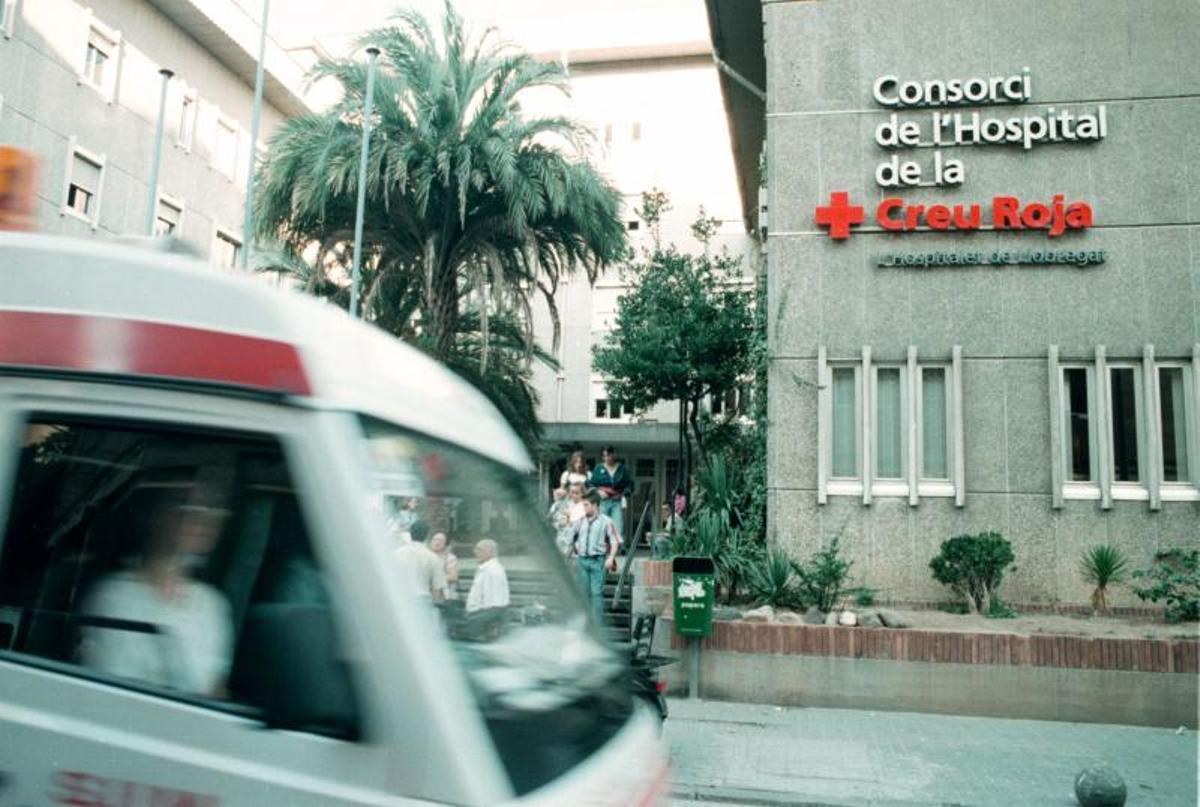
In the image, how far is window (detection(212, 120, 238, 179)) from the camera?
2917 cm

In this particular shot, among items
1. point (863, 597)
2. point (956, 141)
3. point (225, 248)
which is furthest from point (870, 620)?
point (225, 248)

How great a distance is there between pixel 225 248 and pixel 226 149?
316 centimetres

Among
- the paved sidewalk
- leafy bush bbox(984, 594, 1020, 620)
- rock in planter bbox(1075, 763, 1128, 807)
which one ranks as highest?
leafy bush bbox(984, 594, 1020, 620)

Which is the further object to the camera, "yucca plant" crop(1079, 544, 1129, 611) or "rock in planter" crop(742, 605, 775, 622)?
"yucca plant" crop(1079, 544, 1129, 611)

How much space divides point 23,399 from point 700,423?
53.5 ft

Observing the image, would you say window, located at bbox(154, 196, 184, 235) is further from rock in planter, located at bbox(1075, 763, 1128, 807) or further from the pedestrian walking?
rock in planter, located at bbox(1075, 763, 1128, 807)

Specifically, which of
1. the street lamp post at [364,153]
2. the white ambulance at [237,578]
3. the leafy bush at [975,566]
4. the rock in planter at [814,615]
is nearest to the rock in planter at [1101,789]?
the rock in planter at [814,615]

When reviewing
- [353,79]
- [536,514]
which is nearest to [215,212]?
[353,79]

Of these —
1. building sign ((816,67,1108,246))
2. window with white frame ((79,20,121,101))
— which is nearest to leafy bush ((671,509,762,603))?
building sign ((816,67,1108,246))

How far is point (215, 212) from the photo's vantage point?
28766 mm

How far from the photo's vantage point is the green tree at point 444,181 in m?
16.5

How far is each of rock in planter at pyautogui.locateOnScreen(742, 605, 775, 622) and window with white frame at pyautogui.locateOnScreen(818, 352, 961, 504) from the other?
9.47ft

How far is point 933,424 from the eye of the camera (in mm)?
13180

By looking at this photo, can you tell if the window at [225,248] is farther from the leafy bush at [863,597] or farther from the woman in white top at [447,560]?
the woman in white top at [447,560]
